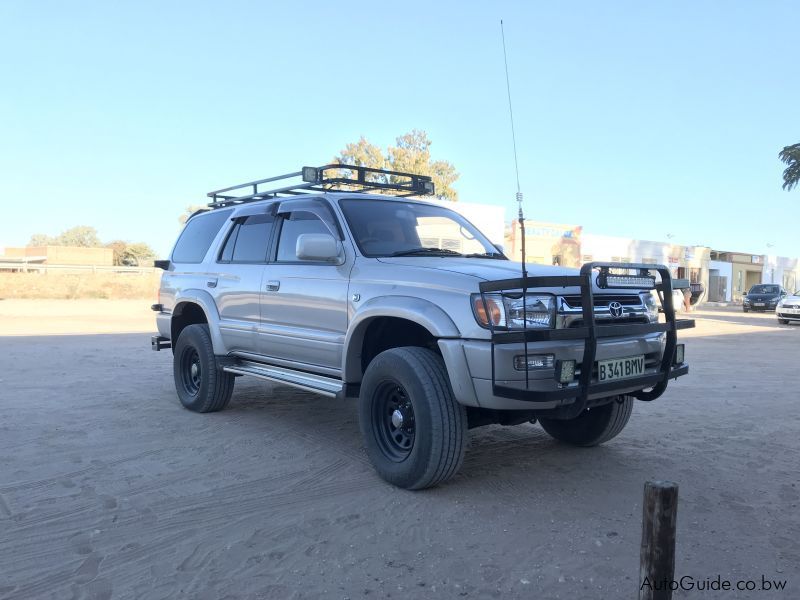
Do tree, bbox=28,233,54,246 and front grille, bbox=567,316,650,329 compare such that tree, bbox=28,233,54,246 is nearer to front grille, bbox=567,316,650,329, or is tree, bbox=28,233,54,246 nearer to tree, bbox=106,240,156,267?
tree, bbox=106,240,156,267

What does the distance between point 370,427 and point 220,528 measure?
1232 millimetres

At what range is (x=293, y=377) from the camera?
504cm

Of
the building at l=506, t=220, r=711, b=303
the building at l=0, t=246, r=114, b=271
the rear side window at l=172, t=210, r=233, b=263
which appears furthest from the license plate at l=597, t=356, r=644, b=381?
the building at l=0, t=246, r=114, b=271

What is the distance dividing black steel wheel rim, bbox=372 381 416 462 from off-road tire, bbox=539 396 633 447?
1.40 metres

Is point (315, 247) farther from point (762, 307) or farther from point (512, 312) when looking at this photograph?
point (762, 307)

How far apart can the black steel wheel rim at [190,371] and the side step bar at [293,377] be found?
29.4 inches

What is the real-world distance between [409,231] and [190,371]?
A: 3032 millimetres

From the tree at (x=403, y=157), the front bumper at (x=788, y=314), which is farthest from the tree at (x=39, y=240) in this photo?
the front bumper at (x=788, y=314)

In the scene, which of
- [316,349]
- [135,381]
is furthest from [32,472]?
[135,381]

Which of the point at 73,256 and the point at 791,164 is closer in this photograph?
the point at 791,164

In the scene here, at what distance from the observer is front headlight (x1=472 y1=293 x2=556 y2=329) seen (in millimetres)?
3623

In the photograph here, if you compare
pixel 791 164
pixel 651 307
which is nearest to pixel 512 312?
pixel 651 307

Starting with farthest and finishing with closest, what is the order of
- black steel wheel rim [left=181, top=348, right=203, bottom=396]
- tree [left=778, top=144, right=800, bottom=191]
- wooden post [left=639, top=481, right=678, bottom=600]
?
tree [left=778, top=144, right=800, bottom=191] → black steel wheel rim [left=181, top=348, right=203, bottom=396] → wooden post [left=639, top=481, right=678, bottom=600]

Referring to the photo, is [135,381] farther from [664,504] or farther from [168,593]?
[664,504]
